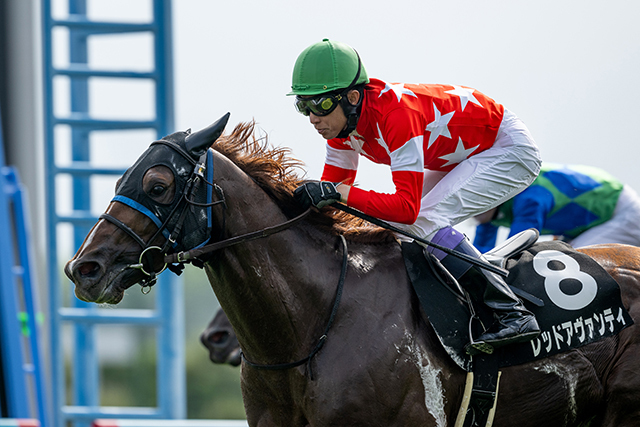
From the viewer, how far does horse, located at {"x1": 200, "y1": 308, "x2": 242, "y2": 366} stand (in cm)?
575

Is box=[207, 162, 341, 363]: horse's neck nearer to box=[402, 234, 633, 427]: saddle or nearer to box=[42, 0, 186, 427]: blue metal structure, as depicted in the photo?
box=[402, 234, 633, 427]: saddle

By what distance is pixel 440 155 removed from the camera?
319 cm

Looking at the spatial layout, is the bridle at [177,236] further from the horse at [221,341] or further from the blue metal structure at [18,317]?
the blue metal structure at [18,317]

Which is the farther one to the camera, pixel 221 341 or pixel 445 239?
pixel 221 341

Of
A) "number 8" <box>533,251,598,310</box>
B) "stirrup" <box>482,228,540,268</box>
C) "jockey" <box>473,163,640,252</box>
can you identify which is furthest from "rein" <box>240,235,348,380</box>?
"jockey" <box>473,163,640,252</box>

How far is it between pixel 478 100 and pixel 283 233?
1.12 m

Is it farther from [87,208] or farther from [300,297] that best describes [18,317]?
[300,297]

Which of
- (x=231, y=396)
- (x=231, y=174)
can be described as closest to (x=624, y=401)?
(x=231, y=174)

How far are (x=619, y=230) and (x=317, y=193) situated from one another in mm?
3667

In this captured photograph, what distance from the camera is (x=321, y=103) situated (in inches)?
115

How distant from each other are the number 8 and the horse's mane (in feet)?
2.30

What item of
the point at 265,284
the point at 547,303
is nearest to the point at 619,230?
the point at 547,303

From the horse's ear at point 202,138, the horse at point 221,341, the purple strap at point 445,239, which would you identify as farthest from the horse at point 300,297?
the horse at point 221,341

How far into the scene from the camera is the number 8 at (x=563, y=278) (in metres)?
3.09
